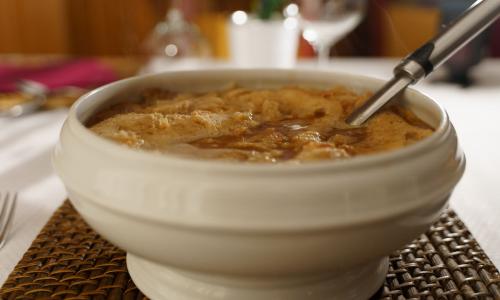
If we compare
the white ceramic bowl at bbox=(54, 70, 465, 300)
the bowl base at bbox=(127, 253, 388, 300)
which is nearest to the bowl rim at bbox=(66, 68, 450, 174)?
the white ceramic bowl at bbox=(54, 70, 465, 300)

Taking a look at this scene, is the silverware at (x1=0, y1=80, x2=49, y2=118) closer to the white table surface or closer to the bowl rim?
the white table surface

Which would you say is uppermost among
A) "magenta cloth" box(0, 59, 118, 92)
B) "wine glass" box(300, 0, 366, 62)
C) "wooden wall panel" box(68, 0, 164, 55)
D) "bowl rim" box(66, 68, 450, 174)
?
"bowl rim" box(66, 68, 450, 174)

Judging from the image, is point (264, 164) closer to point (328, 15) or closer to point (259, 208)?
point (259, 208)

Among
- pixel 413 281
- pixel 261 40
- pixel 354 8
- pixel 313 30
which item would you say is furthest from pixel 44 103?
pixel 413 281

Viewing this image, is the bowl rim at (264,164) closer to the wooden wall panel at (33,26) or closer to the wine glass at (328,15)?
the wine glass at (328,15)

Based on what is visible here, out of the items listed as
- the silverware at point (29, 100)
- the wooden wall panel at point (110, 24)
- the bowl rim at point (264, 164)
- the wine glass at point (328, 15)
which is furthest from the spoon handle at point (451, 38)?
the wooden wall panel at point (110, 24)

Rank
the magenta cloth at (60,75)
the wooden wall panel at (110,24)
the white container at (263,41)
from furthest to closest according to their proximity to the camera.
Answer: the wooden wall panel at (110,24), the white container at (263,41), the magenta cloth at (60,75)

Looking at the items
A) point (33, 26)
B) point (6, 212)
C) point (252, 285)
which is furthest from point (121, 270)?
point (33, 26)
